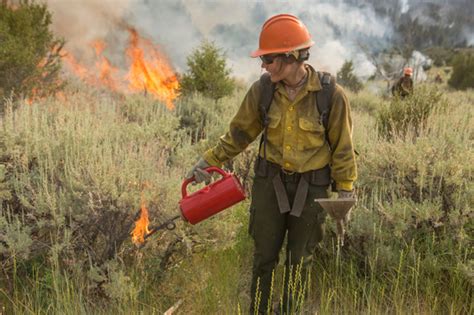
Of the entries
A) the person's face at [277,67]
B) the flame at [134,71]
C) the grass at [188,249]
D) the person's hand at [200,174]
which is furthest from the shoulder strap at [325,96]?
the flame at [134,71]

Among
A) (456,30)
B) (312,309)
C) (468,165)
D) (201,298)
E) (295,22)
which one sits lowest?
(312,309)

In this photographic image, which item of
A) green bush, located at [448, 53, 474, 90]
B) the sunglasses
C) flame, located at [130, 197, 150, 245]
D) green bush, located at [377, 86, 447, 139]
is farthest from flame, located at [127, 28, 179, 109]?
green bush, located at [448, 53, 474, 90]

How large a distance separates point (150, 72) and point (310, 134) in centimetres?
1106

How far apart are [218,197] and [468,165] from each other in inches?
97.9

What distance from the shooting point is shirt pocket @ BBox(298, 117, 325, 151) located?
264cm

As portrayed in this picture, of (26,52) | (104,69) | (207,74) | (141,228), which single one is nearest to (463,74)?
(207,74)

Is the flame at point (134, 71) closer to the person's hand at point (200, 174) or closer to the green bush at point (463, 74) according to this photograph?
the person's hand at point (200, 174)

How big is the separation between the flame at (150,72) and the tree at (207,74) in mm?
556

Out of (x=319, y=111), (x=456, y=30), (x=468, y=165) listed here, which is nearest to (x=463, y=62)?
(x=468, y=165)

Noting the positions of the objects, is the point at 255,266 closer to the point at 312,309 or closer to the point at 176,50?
the point at 312,309

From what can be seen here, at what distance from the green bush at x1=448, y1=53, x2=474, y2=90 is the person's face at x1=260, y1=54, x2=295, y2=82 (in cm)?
2681

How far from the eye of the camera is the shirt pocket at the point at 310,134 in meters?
2.64

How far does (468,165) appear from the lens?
386cm

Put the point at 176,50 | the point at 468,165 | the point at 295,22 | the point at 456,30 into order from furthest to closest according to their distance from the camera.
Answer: the point at 456,30 → the point at 176,50 → the point at 468,165 → the point at 295,22
